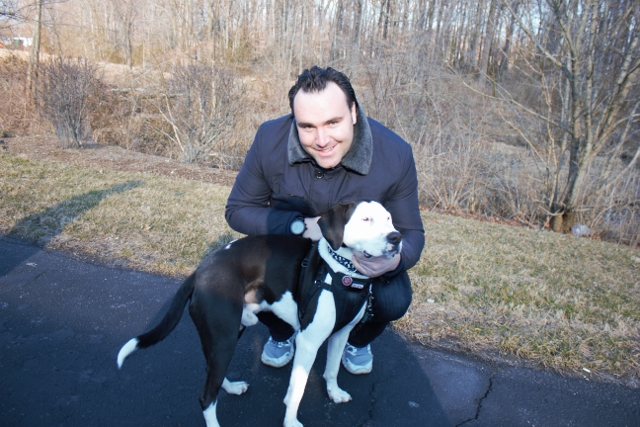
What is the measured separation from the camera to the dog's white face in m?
2.36

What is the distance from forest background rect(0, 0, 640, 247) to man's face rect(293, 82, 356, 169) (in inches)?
239

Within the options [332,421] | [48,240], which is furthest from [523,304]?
[48,240]

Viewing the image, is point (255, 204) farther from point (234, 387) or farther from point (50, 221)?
point (50, 221)

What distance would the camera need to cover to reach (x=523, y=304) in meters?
4.02

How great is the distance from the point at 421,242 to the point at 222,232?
2.99 m

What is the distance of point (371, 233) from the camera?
237 centimetres

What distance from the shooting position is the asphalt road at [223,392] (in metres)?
Answer: 2.57

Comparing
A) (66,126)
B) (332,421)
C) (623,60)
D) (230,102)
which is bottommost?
(332,421)

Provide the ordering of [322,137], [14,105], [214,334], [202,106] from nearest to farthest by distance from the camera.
Result: [214,334], [322,137], [202,106], [14,105]

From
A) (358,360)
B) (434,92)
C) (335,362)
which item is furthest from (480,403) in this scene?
(434,92)

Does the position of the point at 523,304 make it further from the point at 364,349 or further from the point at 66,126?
the point at 66,126

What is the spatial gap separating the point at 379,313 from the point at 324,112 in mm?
1270

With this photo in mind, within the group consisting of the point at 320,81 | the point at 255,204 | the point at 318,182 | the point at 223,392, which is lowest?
the point at 223,392

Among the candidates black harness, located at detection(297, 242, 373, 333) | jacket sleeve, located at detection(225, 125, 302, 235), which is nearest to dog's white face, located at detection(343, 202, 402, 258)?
black harness, located at detection(297, 242, 373, 333)
